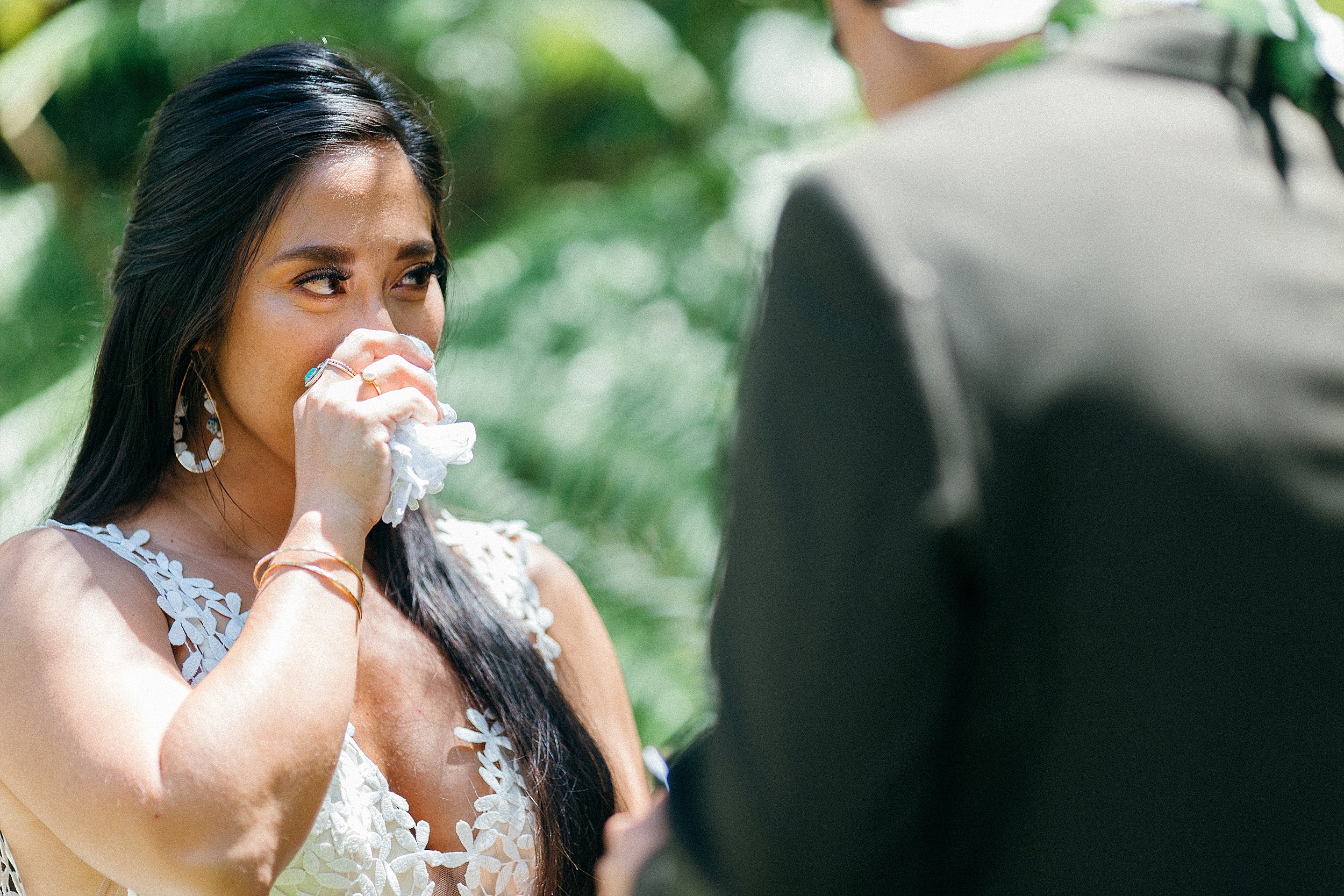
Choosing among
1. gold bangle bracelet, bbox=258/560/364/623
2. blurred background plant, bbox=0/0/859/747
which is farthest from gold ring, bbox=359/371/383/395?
blurred background plant, bbox=0/0/859/747

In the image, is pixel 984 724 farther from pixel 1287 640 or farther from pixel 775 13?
pixel 775 13

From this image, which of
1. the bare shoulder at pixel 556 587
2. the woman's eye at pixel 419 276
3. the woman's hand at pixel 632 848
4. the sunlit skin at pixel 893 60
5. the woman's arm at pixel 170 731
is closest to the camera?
the woman's hand at pixel 632 848

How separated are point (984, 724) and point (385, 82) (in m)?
1.86

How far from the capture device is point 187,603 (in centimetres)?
172

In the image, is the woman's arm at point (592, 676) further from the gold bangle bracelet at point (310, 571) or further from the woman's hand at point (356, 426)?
the gold bangle bracelet at point (310, 571)

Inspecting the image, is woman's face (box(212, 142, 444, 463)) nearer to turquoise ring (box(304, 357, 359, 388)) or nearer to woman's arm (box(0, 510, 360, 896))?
turquoise ring (box(304, 357, 359, 388))

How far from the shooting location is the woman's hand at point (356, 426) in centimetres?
164

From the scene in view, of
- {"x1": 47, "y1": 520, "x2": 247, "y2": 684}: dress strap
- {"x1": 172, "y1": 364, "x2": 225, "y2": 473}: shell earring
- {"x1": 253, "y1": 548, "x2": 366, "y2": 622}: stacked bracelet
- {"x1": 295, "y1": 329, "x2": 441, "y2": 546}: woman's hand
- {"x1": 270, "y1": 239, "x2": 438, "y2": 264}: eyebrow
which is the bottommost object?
{"x1": 47, "y1": 520, "x2": 247, "y2": 684}: dress strap

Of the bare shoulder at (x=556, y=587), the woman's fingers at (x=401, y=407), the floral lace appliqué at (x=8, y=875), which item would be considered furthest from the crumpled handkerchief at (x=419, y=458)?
the floral lace appliqué at (x=8, y=875)

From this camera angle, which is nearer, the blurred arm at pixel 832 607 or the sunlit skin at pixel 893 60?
the blurred arm at pixel 832 607

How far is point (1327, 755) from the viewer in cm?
83

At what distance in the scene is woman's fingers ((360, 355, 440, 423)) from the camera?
5.79 ft

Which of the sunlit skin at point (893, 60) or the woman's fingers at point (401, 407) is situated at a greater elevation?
the sunlit skin at point (893, 60)

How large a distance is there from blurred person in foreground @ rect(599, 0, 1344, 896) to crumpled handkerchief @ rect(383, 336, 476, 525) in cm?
98
